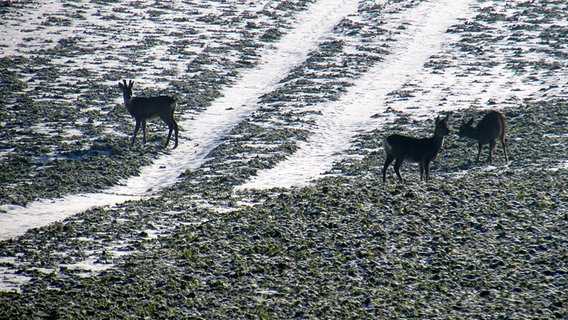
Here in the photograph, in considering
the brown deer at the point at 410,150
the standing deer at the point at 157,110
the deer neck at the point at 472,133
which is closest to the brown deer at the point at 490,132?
the deer neck at the point at 472,133

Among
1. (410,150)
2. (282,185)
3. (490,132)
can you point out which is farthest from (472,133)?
(282,185)

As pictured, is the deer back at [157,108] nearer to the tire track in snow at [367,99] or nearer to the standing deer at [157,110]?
the standing deer at [157,110]

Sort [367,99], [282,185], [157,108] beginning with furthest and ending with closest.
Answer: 1. [367,99]
2. [157,108]
3. [282,185]

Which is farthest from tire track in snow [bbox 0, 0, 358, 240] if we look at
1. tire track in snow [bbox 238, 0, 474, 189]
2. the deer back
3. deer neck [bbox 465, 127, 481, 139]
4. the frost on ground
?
deer neck [bbox 465, 127, 481, 139]

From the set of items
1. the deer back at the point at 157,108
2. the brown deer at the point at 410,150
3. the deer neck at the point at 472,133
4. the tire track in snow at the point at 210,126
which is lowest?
the tire track in snow at the point at 210,126

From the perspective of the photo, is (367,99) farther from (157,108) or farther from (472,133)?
(157,108)

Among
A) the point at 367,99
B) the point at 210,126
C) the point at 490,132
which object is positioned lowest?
the point at 367,99

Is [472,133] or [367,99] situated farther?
[367,99]

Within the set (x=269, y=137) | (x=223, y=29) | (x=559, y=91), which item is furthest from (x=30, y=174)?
(x=223, y=29)

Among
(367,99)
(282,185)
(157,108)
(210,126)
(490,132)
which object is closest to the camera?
(282,185)
